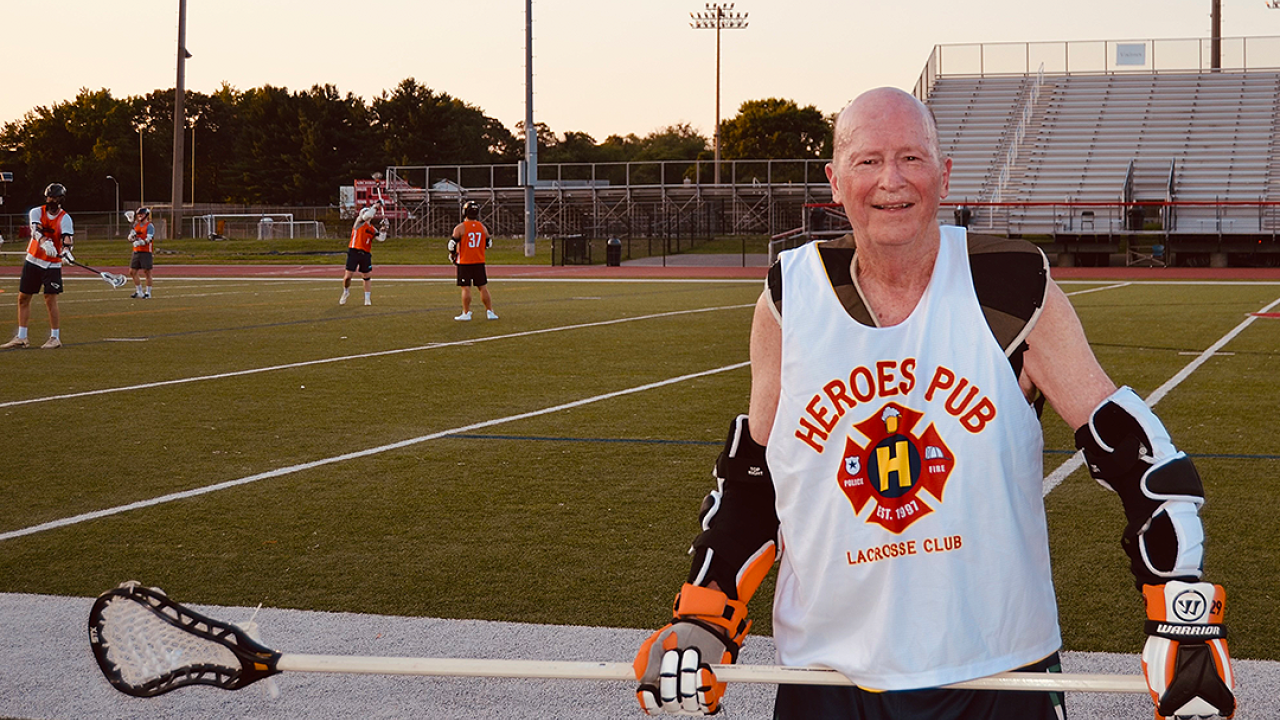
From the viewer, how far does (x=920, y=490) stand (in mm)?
2217

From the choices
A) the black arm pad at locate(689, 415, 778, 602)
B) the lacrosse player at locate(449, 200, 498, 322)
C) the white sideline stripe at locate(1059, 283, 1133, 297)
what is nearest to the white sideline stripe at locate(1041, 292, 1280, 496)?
the black arm pad at locate(689, 415, 778, 602)

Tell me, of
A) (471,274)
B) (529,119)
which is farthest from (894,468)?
(529,119)

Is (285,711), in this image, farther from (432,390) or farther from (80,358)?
(80,358)

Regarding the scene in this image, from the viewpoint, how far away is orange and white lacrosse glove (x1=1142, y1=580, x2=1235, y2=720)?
2.05 metres

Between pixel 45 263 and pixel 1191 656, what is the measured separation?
1517 cm

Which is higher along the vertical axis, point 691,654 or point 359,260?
point 359,260

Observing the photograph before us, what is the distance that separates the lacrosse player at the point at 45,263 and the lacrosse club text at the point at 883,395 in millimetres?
14330

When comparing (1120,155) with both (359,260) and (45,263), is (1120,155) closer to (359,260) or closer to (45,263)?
(359,260)

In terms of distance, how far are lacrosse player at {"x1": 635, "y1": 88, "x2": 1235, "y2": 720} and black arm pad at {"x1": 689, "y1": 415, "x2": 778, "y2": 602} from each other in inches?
2.9

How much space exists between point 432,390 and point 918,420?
914cm


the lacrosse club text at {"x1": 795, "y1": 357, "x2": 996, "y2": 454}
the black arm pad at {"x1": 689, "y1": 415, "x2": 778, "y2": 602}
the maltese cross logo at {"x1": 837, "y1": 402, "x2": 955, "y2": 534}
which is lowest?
the black arm pad at {"x1": 689, "y1": 415, "x2": 778, "y2": 602}

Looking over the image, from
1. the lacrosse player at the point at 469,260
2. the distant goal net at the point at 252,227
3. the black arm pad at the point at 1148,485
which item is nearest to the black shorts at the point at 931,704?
the black arm pad at the point at 1148,485

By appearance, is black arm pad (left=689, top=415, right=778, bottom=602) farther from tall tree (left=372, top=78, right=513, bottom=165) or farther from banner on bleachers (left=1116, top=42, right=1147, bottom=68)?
tall tree (left=372, top=78, right=513, bottom=165)

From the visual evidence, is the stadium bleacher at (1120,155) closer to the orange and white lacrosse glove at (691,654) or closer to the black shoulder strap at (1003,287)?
Result: the black shoulder strap at (1003,287)
